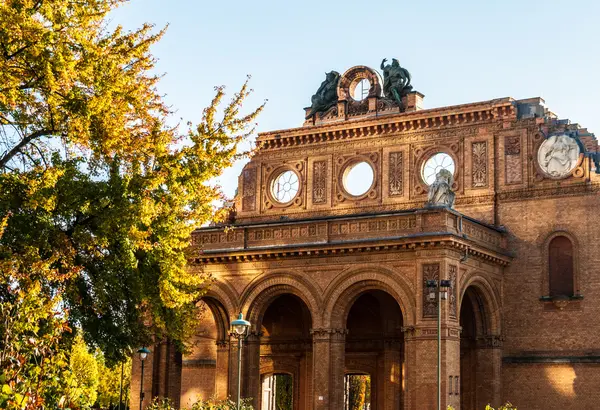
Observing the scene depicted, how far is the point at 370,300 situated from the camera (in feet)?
137

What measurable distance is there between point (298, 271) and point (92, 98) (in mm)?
18150

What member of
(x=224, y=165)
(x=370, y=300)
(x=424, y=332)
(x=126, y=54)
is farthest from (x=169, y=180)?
(x=370, y=300)

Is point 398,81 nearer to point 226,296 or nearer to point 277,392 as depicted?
point 226,296

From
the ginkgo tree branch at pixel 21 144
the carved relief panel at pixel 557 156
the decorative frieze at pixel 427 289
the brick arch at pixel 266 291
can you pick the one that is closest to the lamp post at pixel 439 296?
→ the decorative frieze at pixel 427 289

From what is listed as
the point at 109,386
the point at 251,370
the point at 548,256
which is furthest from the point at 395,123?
the point at 109,386

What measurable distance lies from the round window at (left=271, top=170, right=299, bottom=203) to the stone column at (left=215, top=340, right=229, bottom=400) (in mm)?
7761

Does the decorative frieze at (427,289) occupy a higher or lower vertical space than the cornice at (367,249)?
lower

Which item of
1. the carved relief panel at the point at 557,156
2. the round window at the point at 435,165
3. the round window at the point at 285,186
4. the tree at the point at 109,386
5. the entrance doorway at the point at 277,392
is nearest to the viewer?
the carved relief panel at the point at 557,156

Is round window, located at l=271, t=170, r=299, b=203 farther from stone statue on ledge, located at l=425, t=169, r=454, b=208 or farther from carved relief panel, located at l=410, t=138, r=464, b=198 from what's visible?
stone statue on ledge, located at l=425, t=169, r=454, b=208

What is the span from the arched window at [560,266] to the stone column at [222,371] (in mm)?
13585

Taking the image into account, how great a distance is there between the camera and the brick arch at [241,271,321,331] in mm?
39003

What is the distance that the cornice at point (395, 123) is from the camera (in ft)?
134

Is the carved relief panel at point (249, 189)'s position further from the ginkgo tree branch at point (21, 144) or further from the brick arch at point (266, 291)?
the ginkgo tree branch at point (21, 144)

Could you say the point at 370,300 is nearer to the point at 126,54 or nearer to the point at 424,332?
the point at 424,332
